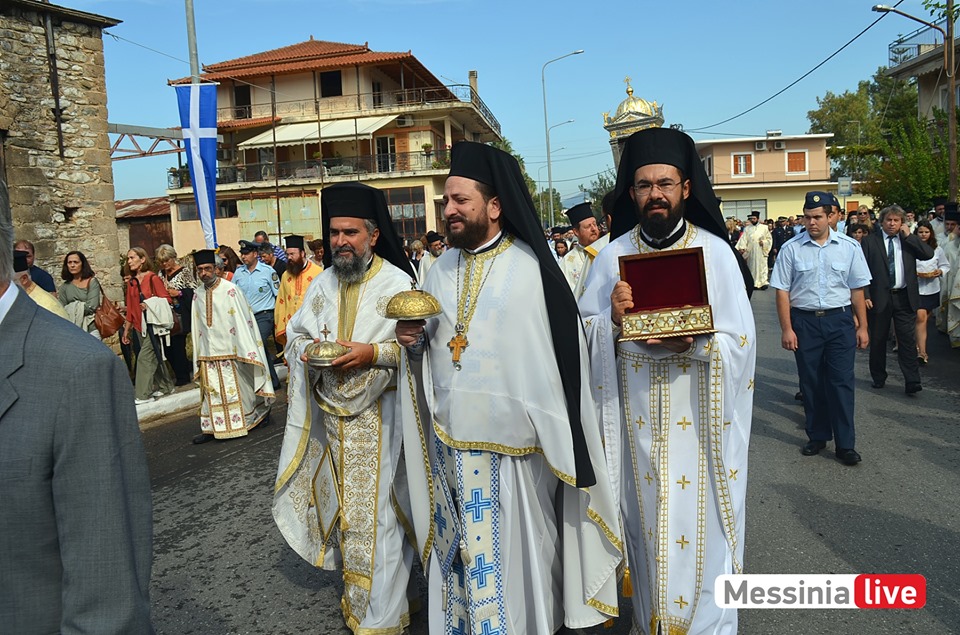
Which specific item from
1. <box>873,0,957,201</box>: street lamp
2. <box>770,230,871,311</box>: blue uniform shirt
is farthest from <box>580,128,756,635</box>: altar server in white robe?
<box>873,0,957,201</box>: street lamp

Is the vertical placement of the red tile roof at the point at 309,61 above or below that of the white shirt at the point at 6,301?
above

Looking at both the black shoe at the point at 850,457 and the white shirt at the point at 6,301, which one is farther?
the black shoe at the point at 850,457

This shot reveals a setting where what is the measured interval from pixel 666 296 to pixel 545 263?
1.80 feet

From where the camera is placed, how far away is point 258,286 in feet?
36.3

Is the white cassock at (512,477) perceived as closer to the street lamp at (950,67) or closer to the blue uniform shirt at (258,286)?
the blue uniform shirt at (258,286)

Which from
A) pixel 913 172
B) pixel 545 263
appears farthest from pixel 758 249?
pixel 545 263

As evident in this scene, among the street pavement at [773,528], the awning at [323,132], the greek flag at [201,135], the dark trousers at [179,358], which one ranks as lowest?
the street pavement at [773,528]

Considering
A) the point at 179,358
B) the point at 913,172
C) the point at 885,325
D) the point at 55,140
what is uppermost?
the point at 55,140

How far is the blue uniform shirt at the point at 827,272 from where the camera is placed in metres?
6.67

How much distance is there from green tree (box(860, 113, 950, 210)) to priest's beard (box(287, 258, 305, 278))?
20354mm

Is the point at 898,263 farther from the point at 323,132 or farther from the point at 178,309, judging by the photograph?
the point at 323,132

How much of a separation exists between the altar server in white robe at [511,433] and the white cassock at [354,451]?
55cm

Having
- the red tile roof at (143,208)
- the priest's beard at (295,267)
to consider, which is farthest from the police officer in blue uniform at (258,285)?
the red tile roof at (143,208)

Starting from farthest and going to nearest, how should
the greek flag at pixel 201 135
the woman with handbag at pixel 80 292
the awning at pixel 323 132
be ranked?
1. the awning at pixel 323 132
2. the greek flag at pixel 201 135
3. the woman with handbag at pixel 80 292
